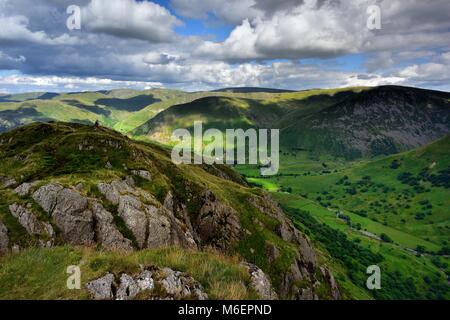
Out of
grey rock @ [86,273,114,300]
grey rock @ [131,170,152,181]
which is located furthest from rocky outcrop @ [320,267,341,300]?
grey rock @ [86,273,114,300]

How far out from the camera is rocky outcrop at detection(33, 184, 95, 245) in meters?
45.2

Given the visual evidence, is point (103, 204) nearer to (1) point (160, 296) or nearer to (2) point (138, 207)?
(2) point (138, 207)

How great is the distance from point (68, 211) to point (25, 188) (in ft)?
24.6

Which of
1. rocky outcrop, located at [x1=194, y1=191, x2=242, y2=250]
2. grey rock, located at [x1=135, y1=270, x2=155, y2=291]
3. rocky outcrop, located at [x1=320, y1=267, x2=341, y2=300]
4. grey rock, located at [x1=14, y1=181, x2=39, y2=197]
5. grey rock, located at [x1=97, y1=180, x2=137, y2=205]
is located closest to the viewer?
grey rock, located at [x1=135, y1=270, x2=155, y2=291]

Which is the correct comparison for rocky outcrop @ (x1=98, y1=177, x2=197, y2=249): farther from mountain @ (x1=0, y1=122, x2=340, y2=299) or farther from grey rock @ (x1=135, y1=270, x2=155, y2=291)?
grey rock @ (x1=135, y1=270, x2=155, y2=291)

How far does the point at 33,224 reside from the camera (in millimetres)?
42781

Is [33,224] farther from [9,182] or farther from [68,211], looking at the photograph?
[9,182]

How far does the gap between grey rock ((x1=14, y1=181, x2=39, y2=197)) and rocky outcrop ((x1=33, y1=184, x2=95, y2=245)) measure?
4.30ft

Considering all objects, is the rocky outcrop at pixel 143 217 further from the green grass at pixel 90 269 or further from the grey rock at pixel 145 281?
the grey rock at pixel 145 281

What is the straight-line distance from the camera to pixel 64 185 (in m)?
49.3

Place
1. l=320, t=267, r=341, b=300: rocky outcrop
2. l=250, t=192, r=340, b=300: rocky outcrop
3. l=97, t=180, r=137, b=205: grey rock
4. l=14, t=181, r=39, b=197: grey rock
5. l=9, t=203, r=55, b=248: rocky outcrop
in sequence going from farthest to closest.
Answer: l=320, t=267, r=341, b=300: rocky outcrop → l=250, t=192, r=340, b=300: rocky outcrop → l=97, t=180, r=137, b=205: grey rock → l=14, t=181, r=39, b=197: grey rock → l=9, t=203, r=55, b=248: rocky outcrop
